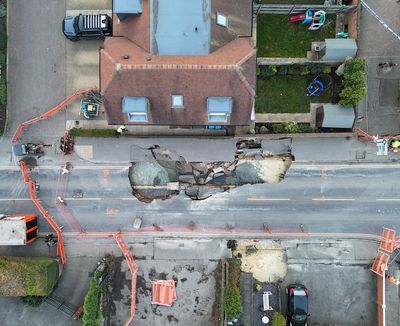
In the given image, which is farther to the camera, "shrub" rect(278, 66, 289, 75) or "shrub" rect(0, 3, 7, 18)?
"shrub" rect(0, 3, 7, 18)

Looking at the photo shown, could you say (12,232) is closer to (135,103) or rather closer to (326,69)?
(135,103)

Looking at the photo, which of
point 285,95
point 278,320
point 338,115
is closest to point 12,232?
point 278,320

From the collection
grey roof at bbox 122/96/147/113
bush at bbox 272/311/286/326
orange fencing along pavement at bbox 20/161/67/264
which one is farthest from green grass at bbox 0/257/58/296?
bush at bbox 272/311/286/326

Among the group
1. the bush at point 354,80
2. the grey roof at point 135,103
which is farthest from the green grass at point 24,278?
the bush at point 354,80

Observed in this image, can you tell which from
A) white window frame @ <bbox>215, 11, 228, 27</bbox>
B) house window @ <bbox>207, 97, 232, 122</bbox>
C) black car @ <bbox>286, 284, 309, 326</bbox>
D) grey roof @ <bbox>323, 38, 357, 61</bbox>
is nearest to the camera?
white window frame @ <bbox>215, 11, 228, 27</bbox>

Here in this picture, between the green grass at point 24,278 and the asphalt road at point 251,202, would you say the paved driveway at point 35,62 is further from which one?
the green grass at point 24,278

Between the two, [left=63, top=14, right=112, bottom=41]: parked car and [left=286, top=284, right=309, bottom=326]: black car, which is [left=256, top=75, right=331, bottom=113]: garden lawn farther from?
[left=286, top=284, right=309, bottom=326]: black car

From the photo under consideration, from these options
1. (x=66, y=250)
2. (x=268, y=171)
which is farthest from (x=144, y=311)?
(x=268, y=171)
